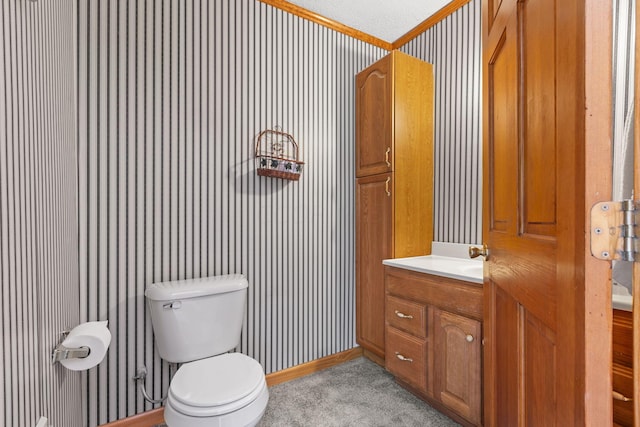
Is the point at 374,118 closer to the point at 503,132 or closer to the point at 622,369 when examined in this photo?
the point at 503,132

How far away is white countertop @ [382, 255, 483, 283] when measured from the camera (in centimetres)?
156

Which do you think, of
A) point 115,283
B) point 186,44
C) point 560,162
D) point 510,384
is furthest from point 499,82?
point 115,283

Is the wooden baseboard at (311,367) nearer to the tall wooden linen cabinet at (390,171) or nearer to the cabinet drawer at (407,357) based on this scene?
the tall wooden linen cabinet at (390,171)

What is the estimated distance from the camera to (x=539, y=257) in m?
0.63

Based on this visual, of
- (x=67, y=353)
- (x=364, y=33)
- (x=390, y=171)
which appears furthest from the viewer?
(x=364, y=33)

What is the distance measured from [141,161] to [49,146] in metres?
0.76

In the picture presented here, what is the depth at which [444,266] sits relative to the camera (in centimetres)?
183

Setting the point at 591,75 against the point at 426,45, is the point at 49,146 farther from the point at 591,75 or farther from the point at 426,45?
the point at 426,45

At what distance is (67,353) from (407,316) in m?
1.58

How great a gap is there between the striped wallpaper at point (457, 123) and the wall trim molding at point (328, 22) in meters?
0.38

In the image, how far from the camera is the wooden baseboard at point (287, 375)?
164 cm

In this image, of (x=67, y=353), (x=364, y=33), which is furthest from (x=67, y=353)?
(x=364, y=33)

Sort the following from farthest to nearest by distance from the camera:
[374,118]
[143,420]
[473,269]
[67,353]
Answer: [374,118] → [473,269] → [143,420] → [67,353]

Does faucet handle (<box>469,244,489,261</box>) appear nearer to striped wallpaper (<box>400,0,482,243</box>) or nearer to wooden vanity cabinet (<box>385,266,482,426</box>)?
wooden vanity cabinet (<box>385,266,482,426</box>)
